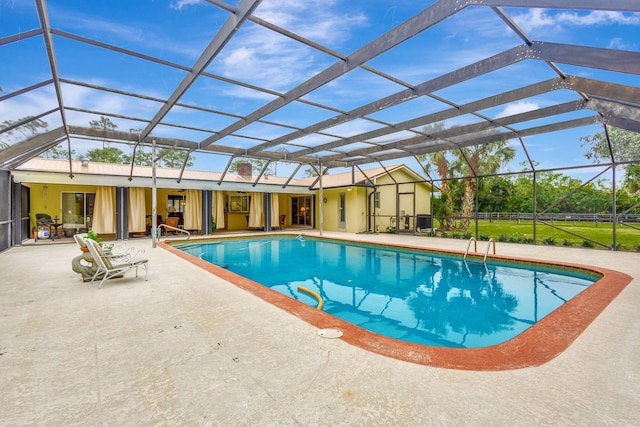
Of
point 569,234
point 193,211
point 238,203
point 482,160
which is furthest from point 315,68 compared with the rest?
point 569,234

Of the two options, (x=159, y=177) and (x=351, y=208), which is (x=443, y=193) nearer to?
(x=351, y=208)

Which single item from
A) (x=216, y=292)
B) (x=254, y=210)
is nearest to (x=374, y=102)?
(x=216, y=292)

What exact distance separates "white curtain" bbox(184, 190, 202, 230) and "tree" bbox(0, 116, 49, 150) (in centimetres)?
718

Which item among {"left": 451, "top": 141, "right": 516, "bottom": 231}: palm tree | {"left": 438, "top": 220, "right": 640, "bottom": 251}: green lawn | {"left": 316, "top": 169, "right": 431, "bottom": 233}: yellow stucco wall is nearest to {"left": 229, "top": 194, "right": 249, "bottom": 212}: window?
{"left": 316, "top": 169, "right": 431, "bottom": 233}: yellow stucco wall

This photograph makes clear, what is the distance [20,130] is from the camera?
6613 mm

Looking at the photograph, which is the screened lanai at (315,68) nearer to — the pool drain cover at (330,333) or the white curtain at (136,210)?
the pool drain cover at (330,333)

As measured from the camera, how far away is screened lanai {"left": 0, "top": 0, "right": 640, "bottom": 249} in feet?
12.3

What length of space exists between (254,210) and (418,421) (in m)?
15.3

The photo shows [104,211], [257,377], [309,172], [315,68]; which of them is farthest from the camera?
[309,172]

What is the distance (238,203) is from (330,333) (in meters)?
15.6

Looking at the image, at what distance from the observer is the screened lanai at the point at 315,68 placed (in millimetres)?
3740

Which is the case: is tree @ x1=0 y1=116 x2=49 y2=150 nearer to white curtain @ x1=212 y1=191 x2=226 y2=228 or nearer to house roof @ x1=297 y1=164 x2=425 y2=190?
white curtain @ x1=212 y1=191 x2=226 y2=228

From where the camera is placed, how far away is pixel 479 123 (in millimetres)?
8148

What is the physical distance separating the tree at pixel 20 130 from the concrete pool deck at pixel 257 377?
4.46 m
